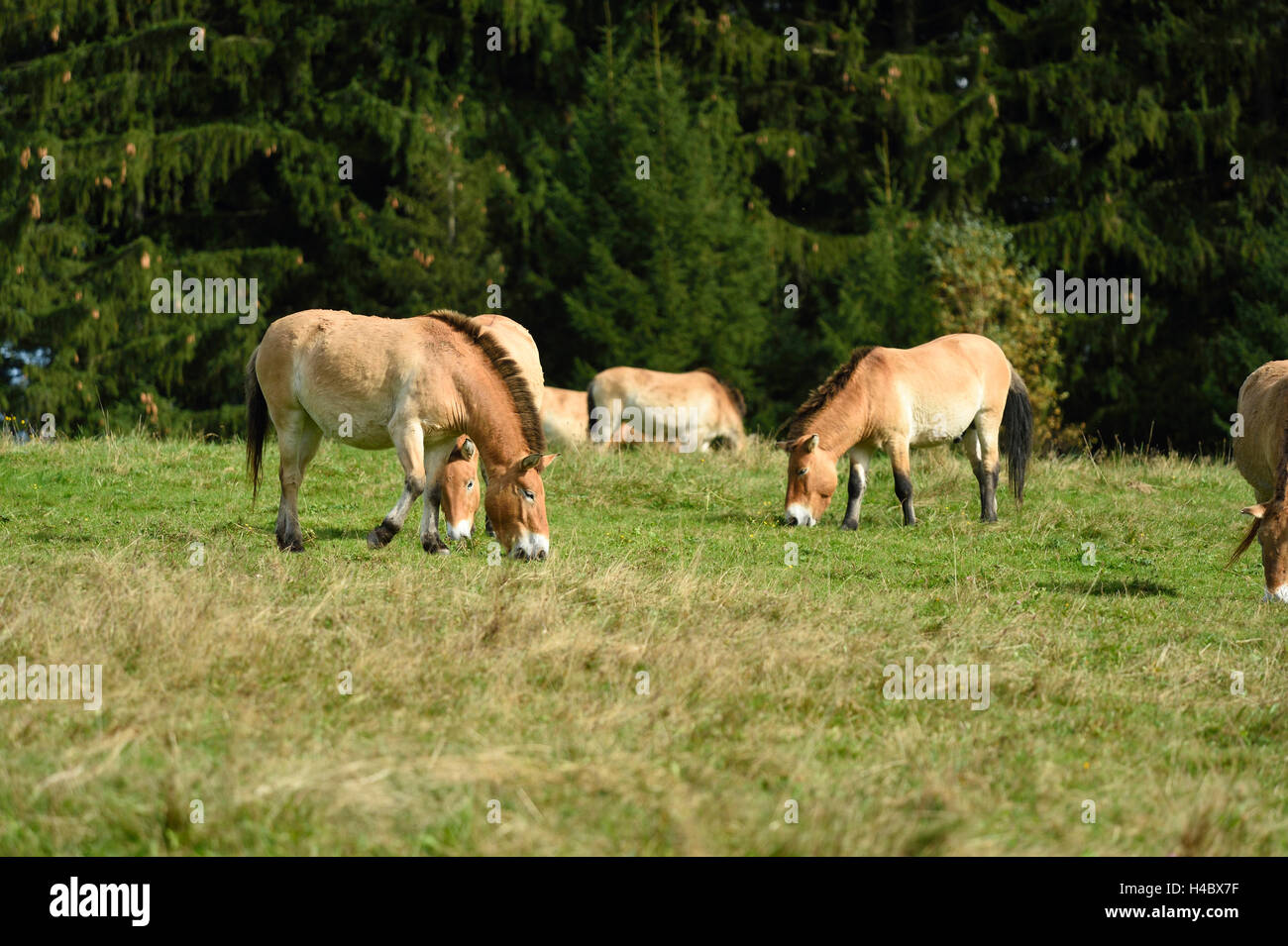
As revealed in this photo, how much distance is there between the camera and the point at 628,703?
5.71 metres

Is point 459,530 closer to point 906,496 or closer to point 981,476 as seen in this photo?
point 906,496

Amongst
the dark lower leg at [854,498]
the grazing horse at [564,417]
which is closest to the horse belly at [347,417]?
the dark lower leg at [854,498]

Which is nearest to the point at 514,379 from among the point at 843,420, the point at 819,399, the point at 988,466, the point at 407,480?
the point at 407,480

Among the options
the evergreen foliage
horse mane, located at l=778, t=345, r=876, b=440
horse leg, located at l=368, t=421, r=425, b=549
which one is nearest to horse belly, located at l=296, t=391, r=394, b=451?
horse leg, located at l=368, t=421, r=425, b=549

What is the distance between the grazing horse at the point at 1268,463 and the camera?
8.55 metres

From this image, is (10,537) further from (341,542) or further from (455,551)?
(455,551)

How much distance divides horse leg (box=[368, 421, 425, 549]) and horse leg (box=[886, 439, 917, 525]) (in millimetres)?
4693

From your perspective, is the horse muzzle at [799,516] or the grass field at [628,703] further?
the horse muzzle at [799,516]

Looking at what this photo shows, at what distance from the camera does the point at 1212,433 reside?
28047 mm

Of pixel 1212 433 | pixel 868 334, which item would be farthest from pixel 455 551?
pixel 1212 433

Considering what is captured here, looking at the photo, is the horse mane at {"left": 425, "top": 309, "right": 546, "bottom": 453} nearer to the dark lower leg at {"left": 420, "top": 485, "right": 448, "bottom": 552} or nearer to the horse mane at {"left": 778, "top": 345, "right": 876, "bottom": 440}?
the dark lower leg at {"left": 420, "top": 485, "right": 448, "bottom": 552}

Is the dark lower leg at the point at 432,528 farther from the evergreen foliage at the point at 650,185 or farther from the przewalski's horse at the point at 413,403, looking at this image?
the evergreen foliage at the point at 650,185

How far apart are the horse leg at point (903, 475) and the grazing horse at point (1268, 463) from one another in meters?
2.88

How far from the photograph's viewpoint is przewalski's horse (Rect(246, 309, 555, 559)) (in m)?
9.61
